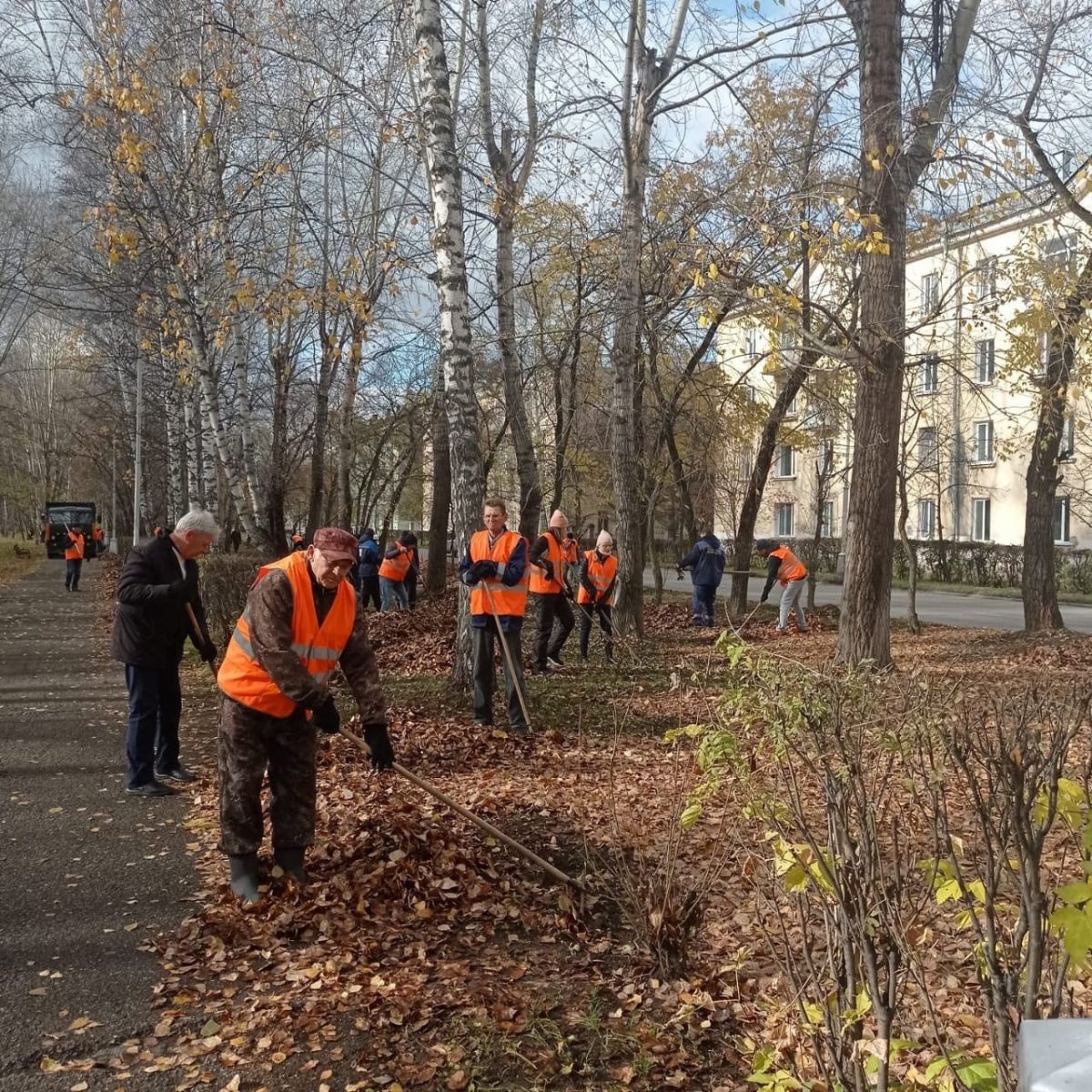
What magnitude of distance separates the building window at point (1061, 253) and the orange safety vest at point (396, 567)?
11048 mm

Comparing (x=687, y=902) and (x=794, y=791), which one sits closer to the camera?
(x=794, y=791)

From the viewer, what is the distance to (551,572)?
11.2 meters

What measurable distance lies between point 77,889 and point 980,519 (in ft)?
124

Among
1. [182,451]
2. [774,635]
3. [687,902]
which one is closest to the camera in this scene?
[687,902]

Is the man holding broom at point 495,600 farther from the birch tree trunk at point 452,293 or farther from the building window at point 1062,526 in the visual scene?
the building window at point 1062,526

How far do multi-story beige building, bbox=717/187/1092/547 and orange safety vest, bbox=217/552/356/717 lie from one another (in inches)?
213

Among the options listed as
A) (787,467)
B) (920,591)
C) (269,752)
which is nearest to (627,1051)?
(269,752)

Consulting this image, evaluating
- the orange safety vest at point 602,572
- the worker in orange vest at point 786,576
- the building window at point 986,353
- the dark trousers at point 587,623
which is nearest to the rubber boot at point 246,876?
the dark trousers at point 587,623

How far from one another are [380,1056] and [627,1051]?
2.76ft

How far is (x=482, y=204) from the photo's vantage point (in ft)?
44.9

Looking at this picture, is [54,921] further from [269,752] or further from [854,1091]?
[854,1091]

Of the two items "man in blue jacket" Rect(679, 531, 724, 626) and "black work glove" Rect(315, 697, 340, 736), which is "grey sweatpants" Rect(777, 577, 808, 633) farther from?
"black work glove" Rect(315, 697, 340, 736)

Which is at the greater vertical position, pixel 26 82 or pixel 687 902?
pixel 26 82

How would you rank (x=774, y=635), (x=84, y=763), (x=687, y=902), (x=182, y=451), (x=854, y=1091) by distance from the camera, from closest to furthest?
1. (x=854, y=1091)
2. (x=687, y=902)
3. (x=84, y=763)
4. (x=774, y=635)
5. (x=182, y=451)
